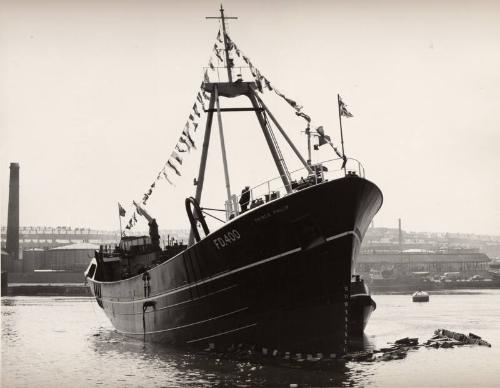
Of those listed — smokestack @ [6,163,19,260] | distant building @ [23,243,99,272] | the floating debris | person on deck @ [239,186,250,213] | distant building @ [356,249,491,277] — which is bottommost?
the floating debris

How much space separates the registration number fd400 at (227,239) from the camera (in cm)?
2164

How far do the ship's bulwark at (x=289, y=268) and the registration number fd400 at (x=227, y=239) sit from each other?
32 mm

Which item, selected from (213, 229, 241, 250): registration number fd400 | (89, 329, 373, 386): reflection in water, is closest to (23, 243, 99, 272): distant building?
(89, 329, 373, 386): reflection in water

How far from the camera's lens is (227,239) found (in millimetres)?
21844

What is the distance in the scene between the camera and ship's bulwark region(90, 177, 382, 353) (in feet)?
69.2

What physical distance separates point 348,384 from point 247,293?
14.8 feet

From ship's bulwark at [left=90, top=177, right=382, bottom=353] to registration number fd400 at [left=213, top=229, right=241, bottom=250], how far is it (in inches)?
1.3

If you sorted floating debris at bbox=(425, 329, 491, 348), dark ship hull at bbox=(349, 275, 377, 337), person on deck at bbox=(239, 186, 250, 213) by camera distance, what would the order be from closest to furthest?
person on deck at bbox=(239, 186, 250, 213), floating debris at bbox=(425, 329, 491, 348), dark ship hull at bbox=(349, 275, 377, 337)

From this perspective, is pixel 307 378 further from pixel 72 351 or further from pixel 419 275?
pixel 419 275

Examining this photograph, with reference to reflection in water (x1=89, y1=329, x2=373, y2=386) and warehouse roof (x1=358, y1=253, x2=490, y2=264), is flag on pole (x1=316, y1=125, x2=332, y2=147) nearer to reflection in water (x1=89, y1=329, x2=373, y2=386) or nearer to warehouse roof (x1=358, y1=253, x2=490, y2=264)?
reflection in water (x1=89, y1=329, x2=373, y2=386)

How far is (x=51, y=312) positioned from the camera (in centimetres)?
5591

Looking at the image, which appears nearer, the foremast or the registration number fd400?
the registration number fd400

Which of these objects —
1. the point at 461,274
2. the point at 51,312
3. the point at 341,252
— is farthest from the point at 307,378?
the point at 461,274

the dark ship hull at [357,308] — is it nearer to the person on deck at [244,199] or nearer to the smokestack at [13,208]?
the person on deck at [244,199]
